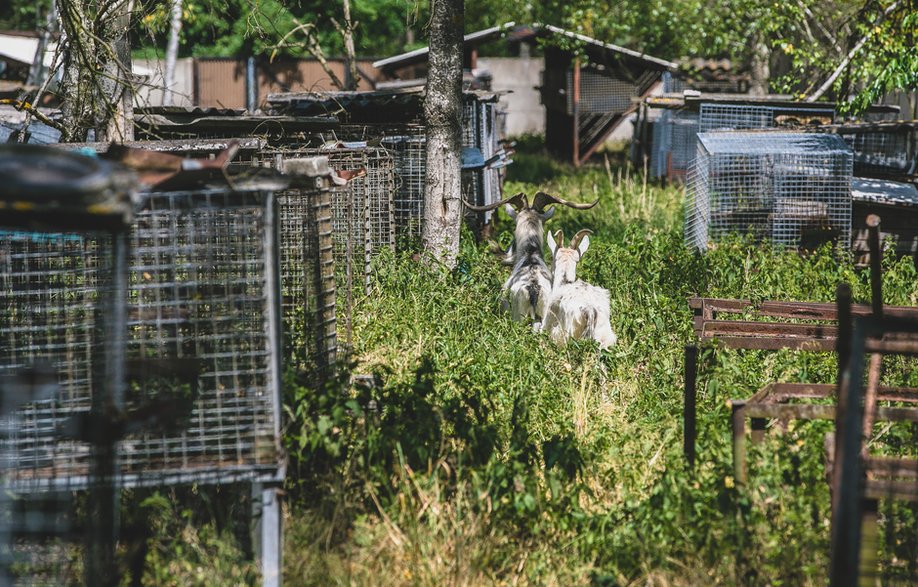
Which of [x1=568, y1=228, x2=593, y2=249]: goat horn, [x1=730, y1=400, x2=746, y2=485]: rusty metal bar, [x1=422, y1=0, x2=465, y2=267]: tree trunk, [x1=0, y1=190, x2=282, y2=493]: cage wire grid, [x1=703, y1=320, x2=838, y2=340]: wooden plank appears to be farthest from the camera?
[x1=422, y1=0, x2=465, y2=267]: tree trunk

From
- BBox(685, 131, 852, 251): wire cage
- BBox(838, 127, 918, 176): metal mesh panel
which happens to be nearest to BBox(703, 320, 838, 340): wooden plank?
BBox(685, 131, 852, 251): wire cage

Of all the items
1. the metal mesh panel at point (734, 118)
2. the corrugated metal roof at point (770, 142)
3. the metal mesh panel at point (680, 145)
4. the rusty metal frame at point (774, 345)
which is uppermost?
the metal mesh panel at point (680, 145)

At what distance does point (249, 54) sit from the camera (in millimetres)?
33688

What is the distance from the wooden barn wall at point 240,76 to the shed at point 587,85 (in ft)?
20.0

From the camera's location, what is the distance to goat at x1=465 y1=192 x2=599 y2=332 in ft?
29.9

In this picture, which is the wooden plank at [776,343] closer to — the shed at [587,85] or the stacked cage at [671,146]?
the stacked cage at [671,146]

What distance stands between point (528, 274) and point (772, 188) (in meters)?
4.60

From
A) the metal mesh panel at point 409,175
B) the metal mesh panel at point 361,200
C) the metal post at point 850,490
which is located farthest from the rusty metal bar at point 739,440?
the metal mesh panel at point 409,175

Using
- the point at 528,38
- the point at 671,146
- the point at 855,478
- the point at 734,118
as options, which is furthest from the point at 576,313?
the point at 528,38

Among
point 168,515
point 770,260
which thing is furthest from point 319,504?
point 770,260

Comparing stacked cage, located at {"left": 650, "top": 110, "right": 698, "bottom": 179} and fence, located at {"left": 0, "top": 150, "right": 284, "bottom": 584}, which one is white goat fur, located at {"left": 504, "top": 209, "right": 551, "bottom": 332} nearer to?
fence, located at {"left": 0, "top": 150, "right": 284, "bottom": 584}

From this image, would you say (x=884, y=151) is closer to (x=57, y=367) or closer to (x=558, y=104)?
(x=57, y=367)

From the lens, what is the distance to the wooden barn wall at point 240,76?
3362cm

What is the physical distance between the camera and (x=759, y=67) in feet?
76.3
